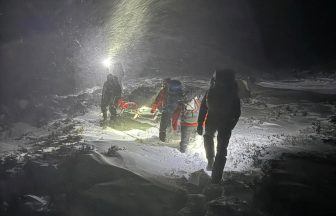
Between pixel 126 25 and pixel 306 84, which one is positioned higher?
pixel 126 25

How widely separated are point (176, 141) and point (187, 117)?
1.21 meters

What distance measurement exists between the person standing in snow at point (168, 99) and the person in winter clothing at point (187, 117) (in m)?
0.16

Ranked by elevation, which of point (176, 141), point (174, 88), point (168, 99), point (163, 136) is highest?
point (174, 88)

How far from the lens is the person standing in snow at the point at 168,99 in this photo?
9.48m

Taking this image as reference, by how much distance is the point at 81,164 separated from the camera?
6773 mm

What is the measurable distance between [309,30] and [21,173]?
34633 mm

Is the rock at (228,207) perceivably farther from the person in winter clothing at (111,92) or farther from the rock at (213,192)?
→ the person in winter clothing at (111,92)

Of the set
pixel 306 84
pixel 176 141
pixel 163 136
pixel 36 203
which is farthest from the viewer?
pixel 306 84

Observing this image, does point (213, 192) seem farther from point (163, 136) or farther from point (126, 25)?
point (126, 25)

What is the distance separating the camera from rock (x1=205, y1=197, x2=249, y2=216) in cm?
559

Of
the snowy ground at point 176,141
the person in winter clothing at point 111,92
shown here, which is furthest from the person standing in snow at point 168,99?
the person in winter clothing at point 111,92

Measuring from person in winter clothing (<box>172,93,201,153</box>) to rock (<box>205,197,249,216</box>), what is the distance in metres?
3.30

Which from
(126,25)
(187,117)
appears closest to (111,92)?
(187,117)

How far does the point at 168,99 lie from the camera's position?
9594 millimetres
